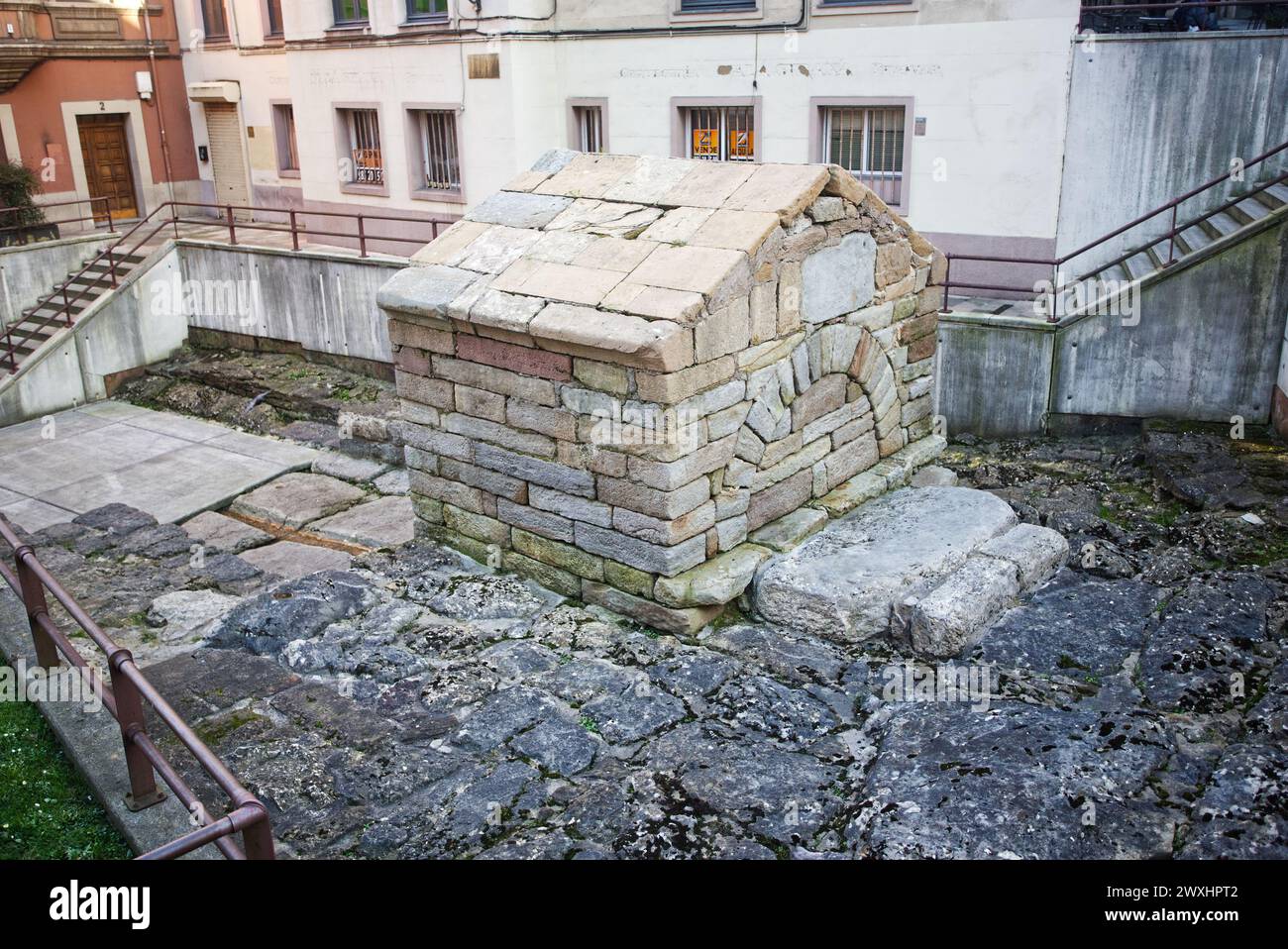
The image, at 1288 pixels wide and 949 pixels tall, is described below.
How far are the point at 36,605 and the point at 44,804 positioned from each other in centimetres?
115

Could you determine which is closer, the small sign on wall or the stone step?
the stone step

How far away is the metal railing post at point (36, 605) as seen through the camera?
546 centimetres

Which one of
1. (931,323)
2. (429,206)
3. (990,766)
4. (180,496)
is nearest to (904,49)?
(931,323)

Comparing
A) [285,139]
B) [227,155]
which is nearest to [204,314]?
[285,139]

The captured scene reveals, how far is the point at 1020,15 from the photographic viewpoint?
40.4 feet

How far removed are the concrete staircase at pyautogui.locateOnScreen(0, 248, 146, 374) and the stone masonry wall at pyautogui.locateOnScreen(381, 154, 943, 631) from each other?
10150 mm

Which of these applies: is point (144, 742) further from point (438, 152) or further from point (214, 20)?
point (214, 20)

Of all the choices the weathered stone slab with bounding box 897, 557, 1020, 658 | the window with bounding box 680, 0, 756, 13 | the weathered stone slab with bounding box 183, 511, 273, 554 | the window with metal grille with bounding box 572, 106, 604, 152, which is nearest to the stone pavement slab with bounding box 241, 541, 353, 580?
the weathered stone slab with bounding box 183, 511, 273, 554

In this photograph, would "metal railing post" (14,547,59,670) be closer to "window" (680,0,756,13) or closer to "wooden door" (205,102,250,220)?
"window" (680,0,756,13)

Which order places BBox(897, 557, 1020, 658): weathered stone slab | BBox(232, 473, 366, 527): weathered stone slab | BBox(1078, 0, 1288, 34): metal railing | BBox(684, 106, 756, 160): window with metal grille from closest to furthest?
BBox(897, 557, 1020, 658): weathered stone slab < BBox(232, 473, 366, 527): weathered stone slab < BBox(1078, 0, 1288, 34): metal railing < BBox(684, 106, 756, 160): window with metal grille

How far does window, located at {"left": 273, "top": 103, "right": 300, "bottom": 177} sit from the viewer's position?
20328mm

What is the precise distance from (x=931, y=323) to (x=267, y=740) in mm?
5639

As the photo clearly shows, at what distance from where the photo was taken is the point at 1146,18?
1240 cm

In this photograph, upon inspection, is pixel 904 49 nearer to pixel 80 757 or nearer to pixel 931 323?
pixel 931 323
